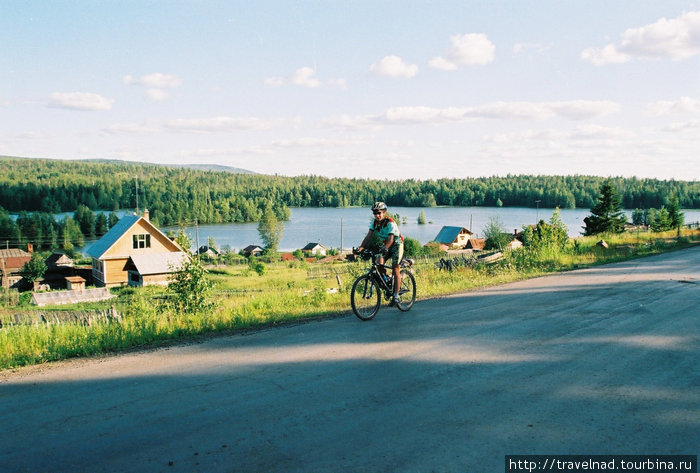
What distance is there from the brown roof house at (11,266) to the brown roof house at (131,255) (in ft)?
39.5

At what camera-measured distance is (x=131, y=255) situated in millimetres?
46875

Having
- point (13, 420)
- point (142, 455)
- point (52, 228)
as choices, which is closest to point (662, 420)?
point (142, 455)

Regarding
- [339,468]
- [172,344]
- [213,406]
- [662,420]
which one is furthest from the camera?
[172,344]

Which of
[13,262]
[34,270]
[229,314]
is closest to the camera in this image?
[229,314]

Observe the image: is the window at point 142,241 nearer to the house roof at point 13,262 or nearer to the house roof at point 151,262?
the house roof at point 151,262

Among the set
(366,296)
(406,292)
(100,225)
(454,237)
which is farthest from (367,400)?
(100,225)

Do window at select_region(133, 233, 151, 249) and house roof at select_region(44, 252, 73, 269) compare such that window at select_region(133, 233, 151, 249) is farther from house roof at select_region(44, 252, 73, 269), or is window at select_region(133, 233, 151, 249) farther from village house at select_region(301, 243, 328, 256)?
village house at select_region(301, 243, 328, 256)

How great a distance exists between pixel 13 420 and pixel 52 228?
11200cm

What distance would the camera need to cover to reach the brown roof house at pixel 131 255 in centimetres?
4534

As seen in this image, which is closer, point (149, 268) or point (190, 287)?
point (190, 287)

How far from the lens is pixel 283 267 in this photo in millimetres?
60750

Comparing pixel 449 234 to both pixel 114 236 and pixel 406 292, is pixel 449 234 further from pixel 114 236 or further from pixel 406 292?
pixel 406 292

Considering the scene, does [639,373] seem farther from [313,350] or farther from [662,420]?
[313,350]

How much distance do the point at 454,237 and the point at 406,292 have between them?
70.9 metres
